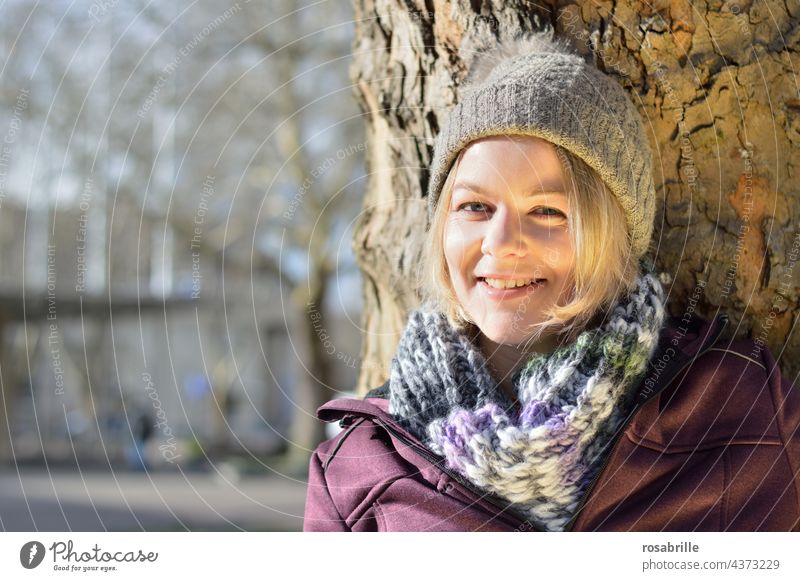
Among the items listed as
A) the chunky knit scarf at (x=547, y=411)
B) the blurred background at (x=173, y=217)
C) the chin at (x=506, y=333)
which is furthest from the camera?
the blurred background at (x=173, y=217)

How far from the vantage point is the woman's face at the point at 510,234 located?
143cm

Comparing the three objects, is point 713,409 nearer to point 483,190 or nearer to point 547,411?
point 547,411

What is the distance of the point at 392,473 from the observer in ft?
5.08

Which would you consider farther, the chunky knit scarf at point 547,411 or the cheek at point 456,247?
the cheek at point 456,247

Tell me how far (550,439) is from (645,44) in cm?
87

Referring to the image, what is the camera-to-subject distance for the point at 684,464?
145 cm

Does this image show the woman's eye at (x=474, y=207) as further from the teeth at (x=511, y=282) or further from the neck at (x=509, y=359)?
the neck at (x=509, y=359)
